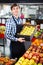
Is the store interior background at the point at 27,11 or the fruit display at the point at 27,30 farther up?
the store interior background at the point at 27,11

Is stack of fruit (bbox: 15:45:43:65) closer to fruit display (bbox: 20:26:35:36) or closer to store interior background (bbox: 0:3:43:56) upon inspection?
fruit display (bbox: 20:26:35:36)

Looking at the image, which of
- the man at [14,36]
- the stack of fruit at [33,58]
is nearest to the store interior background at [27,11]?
the man at [14,36]

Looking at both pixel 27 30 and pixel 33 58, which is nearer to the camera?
pixel 33 58

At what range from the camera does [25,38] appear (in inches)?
136

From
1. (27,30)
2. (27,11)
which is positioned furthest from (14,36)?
(27,11)

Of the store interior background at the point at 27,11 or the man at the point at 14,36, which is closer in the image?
the man at the point at 14,36

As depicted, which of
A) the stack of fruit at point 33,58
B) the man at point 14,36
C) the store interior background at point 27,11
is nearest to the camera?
the stack of fruit at point 33,58

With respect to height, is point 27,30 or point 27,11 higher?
point 27,11

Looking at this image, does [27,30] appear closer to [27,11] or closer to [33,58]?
[27,11]

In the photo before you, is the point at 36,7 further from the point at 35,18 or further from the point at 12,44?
the point at 12,44

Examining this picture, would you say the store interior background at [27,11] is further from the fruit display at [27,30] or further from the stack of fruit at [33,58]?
the stack of fruit at [33,58]

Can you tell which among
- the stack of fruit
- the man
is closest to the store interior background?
the man

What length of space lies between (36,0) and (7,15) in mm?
662

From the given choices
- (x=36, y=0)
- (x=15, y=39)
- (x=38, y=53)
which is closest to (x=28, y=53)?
(x=38, y=53)
